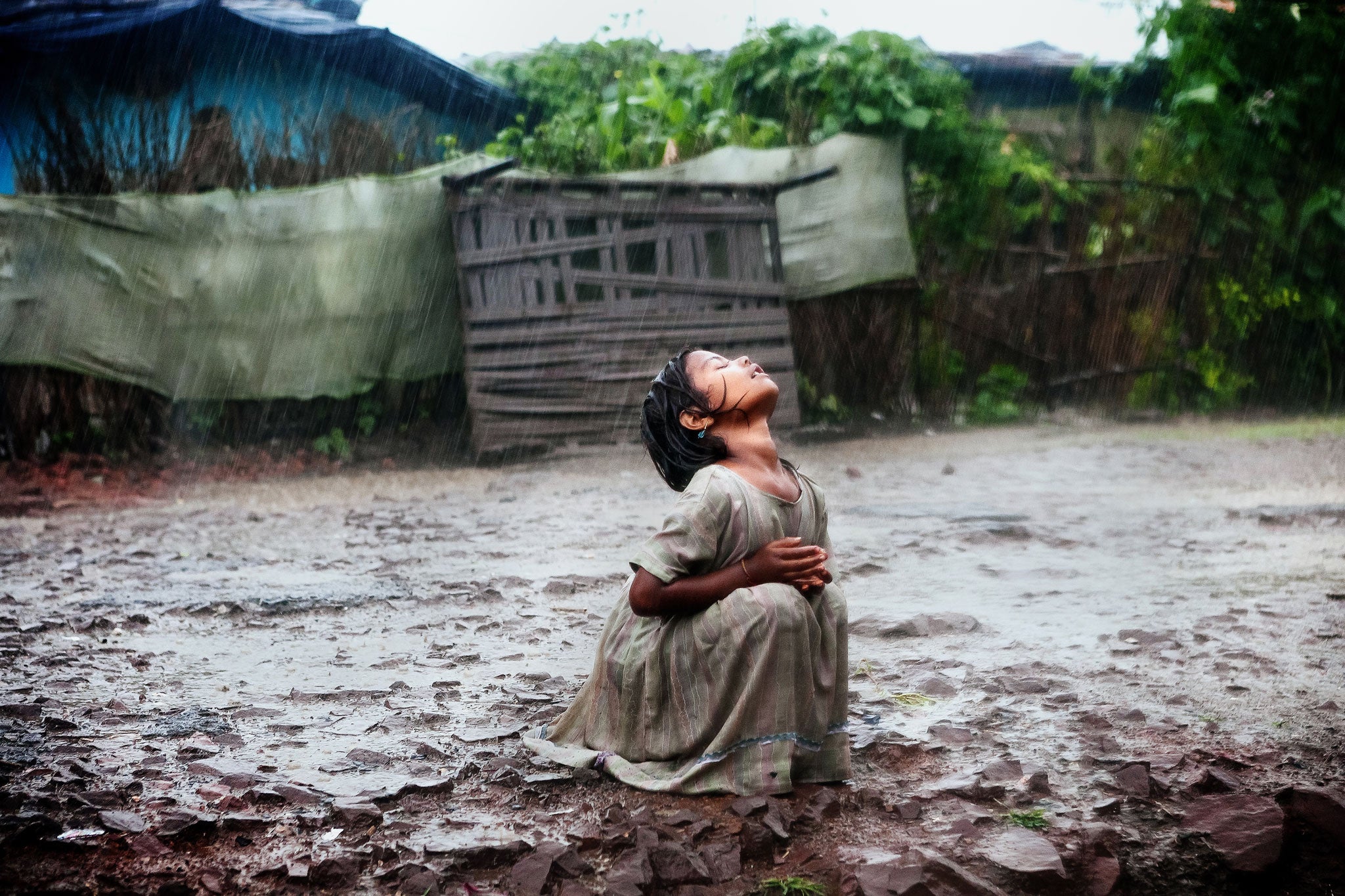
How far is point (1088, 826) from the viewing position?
7.34 feet

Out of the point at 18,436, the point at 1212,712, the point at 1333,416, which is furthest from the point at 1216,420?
the point at 18,436

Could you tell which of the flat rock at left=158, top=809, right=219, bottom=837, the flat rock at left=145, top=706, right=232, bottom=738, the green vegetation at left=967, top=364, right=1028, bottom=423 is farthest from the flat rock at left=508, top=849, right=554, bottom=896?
the green vegetation at left=967, top=364, right=1028, bottom=423

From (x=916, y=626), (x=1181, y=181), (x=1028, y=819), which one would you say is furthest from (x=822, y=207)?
(x=1028, y=819)

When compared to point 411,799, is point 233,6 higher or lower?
higher

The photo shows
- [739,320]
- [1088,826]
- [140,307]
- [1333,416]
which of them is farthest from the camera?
[1333,416]

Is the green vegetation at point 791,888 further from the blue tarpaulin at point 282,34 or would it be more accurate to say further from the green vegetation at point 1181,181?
the blue tarpaulin at point 282,34

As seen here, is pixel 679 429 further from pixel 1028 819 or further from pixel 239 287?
pixel 239 287

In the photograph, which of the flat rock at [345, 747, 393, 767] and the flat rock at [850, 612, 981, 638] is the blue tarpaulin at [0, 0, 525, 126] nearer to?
the flat rock at [850, 612, 981, 638]

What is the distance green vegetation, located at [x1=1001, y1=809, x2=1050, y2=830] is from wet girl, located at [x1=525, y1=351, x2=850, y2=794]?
38cm

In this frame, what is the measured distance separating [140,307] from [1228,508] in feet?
23.5

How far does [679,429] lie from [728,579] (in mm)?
380

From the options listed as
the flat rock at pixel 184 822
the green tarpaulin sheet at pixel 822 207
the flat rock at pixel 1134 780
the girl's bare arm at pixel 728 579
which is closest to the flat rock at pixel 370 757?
the flat rock at pixel 184 822

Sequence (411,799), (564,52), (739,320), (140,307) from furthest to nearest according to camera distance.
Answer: (564,52) → (739,320) → (140,307) → (411,799)

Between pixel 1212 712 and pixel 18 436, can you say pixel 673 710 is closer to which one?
pixel 1212 712
